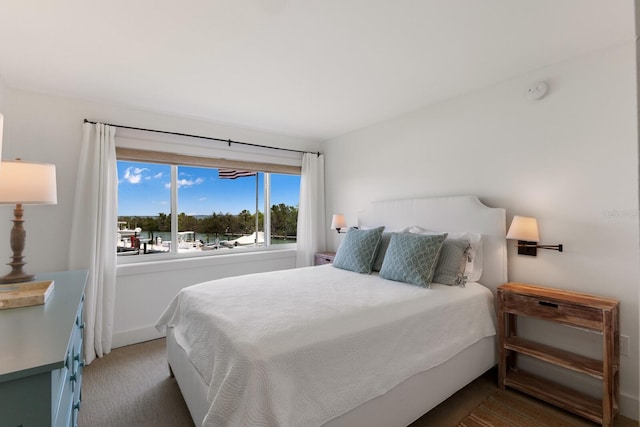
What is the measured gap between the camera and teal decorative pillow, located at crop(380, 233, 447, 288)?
7.52 ft

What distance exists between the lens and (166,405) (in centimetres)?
206

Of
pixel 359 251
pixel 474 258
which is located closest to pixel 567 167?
pixel 474 258

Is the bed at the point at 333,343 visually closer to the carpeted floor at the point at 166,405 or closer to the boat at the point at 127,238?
the carpeted floor at the point at 166,405

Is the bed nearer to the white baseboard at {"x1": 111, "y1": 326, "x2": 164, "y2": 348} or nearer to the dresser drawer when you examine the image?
the dresser drawer

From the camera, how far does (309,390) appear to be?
1326 millimetres

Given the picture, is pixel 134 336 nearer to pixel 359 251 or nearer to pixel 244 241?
pixel 244 241

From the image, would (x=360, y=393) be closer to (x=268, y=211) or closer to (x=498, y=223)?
(x=498, y=223)

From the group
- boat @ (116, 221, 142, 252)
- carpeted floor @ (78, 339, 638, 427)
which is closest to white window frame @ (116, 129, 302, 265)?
boat @ (116, 221, 142, 252)

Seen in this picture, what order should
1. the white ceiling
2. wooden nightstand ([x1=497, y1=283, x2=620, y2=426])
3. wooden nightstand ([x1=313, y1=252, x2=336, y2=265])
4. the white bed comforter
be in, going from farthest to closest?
wooden nightstand ([x1=313, y1=252, x2=336, y2=265]) < wooden nightstand ([x1=497, y1=283, x2=620, y2=426]) < the white ceiling < the white bed comforter

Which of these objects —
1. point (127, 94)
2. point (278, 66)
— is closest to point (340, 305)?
point (278, 66)

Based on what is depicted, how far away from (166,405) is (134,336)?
1.35 meters

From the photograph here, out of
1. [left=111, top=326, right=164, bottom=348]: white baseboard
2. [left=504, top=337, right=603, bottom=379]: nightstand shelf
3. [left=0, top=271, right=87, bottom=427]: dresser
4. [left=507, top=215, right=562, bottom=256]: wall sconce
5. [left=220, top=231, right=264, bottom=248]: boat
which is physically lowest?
[left=111, top=326, right=164, bottom=348]: white baseboard

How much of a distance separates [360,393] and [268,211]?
3144 millimetres

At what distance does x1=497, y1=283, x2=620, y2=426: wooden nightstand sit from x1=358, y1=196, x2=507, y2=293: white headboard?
226 mm
